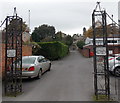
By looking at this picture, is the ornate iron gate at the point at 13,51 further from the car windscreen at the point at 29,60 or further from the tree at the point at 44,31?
the tree at the point at 44,31

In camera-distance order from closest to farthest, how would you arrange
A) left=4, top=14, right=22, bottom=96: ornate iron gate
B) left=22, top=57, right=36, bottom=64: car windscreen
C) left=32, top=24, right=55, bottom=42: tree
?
left=4, top=14, right=22, bottom=96: ornate iron gate < left=22, top=57, right=36, bottom=64: car windscreen < left=32, top=24, right=55, bottom=42: tree

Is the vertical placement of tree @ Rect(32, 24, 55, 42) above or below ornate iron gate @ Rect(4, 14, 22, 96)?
above

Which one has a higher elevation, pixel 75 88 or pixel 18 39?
pixel 18 39

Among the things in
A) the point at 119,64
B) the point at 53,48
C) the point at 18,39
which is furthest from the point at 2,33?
the point at 53,48

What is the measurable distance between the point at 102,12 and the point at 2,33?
5445mm

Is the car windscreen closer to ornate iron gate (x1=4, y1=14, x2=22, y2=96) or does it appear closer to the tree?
ornate iron gate (x1=4, y1=14, x2=22, y2=96)

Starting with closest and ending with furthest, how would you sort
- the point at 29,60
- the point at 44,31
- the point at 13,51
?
the point at 13,51
the point at 29,60
the point at 44,31

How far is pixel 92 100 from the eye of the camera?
479cm

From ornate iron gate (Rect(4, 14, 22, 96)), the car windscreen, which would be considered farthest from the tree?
ornate iron gate (Rect(4, 14, 22, 96))

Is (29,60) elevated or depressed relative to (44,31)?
depressed

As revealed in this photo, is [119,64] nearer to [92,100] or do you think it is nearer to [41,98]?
[92,100]

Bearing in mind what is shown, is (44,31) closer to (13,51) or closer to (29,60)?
(29,60)

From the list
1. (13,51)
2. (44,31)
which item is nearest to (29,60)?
(13,51)

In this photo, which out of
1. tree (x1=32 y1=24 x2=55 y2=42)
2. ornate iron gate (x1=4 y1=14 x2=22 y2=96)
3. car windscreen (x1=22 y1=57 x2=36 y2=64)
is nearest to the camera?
ornate iron gate (x1=4 y1=14 x2=22 y2=96)
